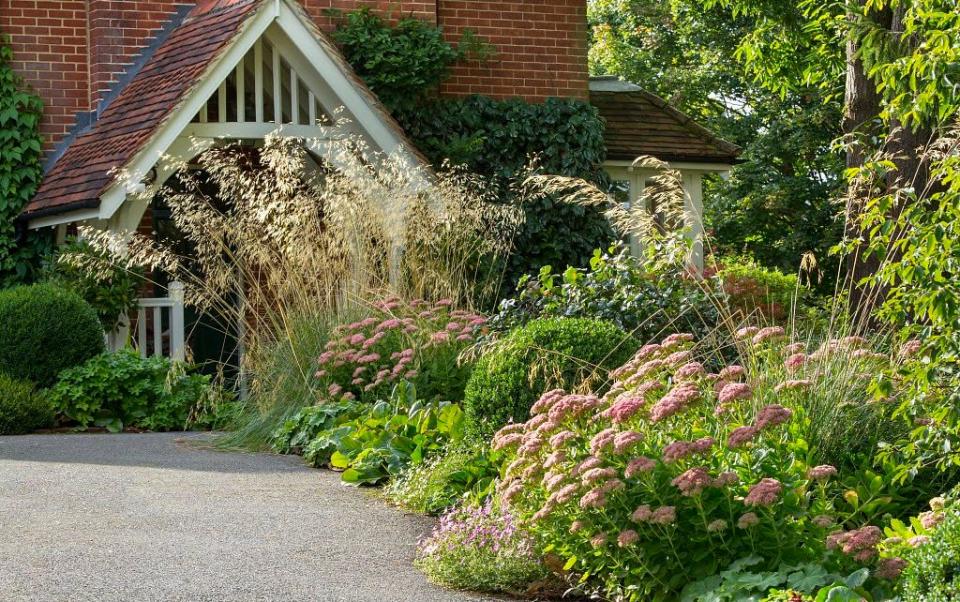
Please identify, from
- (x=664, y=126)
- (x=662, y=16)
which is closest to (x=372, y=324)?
(x=664, y=126)

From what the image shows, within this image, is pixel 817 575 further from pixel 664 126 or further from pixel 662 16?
pixel 662 16

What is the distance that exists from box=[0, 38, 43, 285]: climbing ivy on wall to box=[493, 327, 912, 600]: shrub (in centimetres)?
887

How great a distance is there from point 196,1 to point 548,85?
4250 millimetres

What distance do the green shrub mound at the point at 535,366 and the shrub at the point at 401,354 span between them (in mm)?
1365

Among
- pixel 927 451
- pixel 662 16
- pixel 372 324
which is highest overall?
pixel 662 16

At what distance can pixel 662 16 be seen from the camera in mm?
25141

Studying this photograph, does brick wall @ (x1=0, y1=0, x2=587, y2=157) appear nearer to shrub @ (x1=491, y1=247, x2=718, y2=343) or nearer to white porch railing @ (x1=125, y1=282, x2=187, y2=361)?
white porch railing @ (x1=125, y1=282, x2=187, y2=361)

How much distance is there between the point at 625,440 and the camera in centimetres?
498

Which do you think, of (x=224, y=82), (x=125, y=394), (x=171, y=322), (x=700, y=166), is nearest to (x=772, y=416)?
(x=125, y=394)

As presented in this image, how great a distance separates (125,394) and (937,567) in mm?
8507

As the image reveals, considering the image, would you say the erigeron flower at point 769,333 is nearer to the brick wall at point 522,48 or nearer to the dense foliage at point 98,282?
the dense foliage at point 98,282

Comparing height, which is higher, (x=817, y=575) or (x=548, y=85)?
(x=548, y=85)

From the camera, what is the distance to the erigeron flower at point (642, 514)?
15.7 ft

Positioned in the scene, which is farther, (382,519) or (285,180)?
(285,180)
